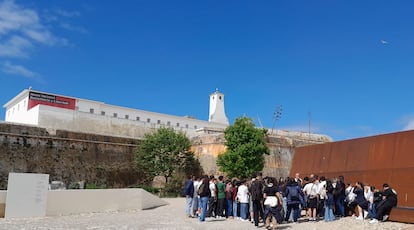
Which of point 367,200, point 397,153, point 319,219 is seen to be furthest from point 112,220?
point 397,153

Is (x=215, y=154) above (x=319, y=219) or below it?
above

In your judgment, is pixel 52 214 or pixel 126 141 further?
pixel 126 141

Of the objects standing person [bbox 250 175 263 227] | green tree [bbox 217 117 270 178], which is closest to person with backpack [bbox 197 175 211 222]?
standing person [bbox 250 175 263 227]

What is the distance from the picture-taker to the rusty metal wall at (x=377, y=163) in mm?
11523

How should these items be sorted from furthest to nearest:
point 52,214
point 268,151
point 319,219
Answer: point 268,151
point 52,214
point 319,219

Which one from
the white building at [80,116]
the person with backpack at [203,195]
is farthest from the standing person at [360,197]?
the white building at [80,116]

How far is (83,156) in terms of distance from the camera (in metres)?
30.2

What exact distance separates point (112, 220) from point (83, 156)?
1821 centimetres

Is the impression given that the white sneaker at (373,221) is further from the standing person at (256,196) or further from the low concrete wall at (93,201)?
the low concrete wall at (93,201)

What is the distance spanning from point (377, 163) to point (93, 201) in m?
9.78

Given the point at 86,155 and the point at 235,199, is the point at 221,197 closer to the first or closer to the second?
the point at 235,199

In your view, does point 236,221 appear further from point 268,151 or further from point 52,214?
point 268,151

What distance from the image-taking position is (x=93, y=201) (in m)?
15.7

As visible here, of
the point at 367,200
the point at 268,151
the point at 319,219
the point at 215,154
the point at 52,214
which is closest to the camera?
the point at 367,200
